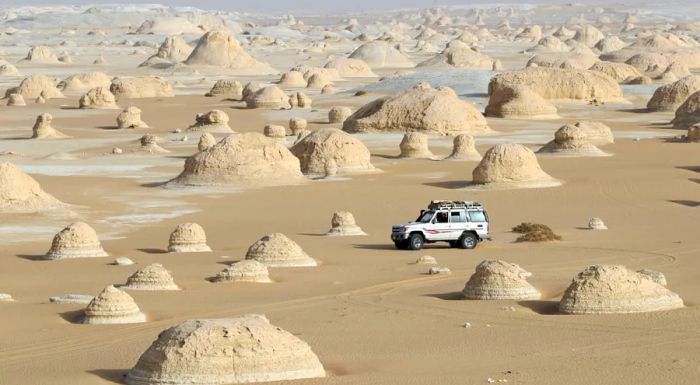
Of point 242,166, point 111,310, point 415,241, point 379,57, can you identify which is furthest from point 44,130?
point 379,57

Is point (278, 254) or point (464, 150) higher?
point (464, 150)

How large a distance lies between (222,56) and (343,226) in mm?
60162

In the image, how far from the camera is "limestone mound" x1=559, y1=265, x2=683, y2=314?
15.8 metres

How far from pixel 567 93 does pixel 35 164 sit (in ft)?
79.2

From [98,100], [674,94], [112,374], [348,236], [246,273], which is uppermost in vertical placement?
[674,94]

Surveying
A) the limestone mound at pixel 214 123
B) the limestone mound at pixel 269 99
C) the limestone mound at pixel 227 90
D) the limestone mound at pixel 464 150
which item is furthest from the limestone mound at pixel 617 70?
the limestone mound at pixel 464 150

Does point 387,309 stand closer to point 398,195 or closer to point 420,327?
point 420,327

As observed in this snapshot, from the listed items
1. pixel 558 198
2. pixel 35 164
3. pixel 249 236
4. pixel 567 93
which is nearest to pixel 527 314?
pixel 249 236

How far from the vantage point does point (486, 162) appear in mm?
32531

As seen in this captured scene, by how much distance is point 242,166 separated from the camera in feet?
109

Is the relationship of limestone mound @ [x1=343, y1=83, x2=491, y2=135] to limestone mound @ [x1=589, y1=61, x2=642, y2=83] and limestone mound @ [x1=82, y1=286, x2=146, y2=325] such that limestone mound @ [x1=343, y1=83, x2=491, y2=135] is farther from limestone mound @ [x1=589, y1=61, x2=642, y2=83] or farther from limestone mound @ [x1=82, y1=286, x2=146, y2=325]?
limestone mound @ [x1=82, y1=286, x2=146, y2=325]

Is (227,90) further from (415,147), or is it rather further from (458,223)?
(458,223)

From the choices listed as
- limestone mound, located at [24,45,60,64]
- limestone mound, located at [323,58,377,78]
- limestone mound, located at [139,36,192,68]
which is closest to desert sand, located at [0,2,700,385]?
limestone mound, located at [323,58,377,78]

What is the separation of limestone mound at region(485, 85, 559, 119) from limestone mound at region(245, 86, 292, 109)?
10.5 meters
